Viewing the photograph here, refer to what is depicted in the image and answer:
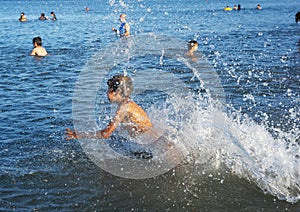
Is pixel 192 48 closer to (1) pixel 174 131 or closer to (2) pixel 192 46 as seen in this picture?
(2) pixel 192 46

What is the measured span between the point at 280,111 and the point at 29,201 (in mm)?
5624

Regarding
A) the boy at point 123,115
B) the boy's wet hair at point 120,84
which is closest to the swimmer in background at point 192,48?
the boy at point 123,115

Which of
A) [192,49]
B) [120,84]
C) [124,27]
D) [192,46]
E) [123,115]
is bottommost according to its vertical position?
[192,49]

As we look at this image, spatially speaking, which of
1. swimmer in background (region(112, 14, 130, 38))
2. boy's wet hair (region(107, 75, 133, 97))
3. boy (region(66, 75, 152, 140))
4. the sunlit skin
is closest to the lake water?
the sunlit skin

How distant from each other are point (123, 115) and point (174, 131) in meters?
1.21

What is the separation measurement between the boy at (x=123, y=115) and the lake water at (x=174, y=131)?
0.65 meters

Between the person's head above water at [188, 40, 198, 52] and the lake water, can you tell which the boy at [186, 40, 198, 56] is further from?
the lake water

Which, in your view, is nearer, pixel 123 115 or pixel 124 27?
pixel 123 115

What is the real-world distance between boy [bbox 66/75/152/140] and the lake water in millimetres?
648

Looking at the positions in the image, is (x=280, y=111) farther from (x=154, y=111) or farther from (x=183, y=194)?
(x=183, y=194)

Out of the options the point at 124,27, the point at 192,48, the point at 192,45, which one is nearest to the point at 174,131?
the point at 192,45

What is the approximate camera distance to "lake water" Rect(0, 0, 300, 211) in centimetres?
520

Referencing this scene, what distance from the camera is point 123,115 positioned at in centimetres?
568

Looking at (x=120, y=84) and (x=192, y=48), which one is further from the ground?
(x=120, y=84)
